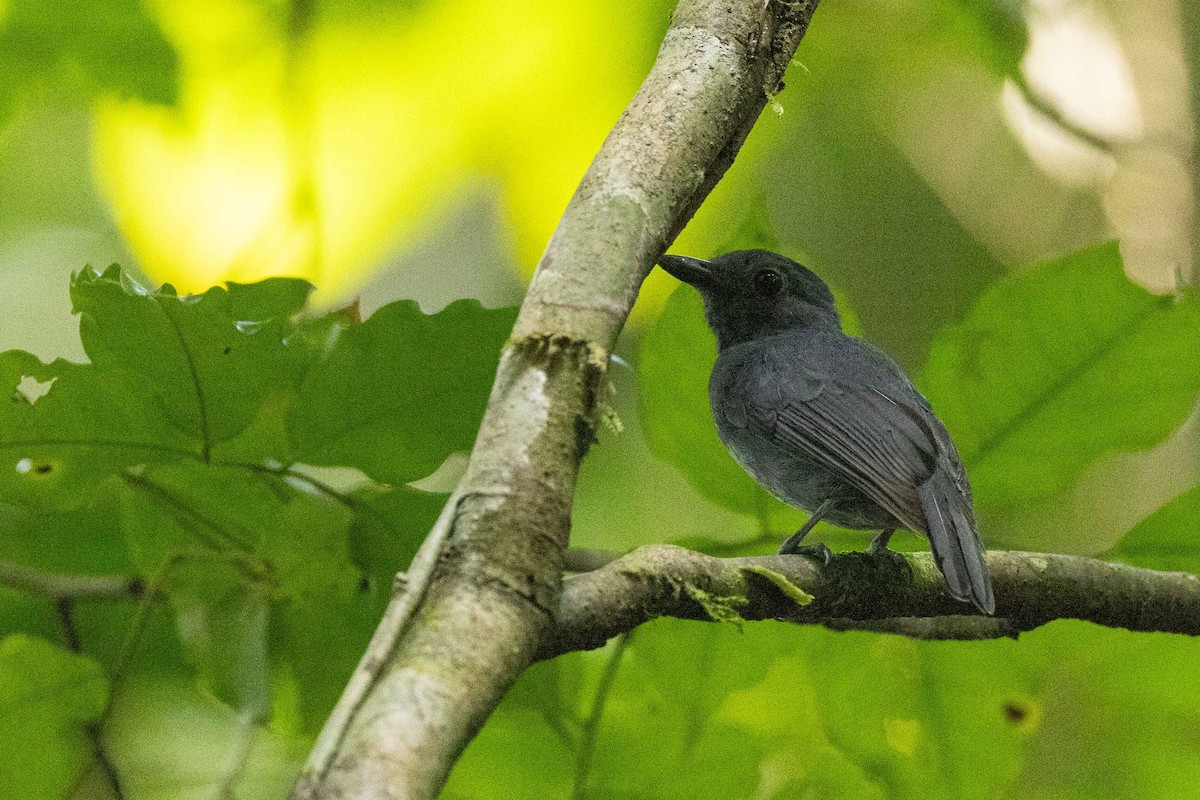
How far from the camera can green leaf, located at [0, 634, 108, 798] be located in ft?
4.93

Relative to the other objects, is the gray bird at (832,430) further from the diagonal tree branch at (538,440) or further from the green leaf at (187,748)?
→ the green leaf at (187,748)

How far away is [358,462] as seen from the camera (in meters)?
1.52

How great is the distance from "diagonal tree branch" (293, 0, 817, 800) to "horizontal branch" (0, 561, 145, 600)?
0.92 meters

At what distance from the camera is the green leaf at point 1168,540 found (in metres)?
1.79

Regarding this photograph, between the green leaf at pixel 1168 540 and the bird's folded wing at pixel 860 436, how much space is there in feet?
1.14

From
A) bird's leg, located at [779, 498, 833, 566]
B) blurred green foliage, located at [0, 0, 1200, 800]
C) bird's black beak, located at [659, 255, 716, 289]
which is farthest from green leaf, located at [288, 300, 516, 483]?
bird's black beak, located at [659, 255, 716, 289]

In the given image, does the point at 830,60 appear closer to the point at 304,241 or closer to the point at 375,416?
the point at 304,241

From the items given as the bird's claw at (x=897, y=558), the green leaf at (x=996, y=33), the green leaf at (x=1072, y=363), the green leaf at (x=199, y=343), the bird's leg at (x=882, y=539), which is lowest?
the bird's claw at (x=897, y=558)

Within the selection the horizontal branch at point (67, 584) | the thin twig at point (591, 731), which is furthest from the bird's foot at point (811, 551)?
the horizontal branch at point (67, 584)

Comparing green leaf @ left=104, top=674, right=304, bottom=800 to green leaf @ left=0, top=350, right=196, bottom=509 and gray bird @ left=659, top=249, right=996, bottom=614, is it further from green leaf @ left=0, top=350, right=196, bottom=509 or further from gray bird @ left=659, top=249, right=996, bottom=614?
gray bird @ left=659, top=249, right=996, bottom=614

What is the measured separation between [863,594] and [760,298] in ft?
4.01

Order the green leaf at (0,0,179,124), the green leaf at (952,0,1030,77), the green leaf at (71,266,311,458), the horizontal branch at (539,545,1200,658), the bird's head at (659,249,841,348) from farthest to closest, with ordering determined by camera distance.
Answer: the bird's head at (659,249,841,348)
the green leaf at (952,0,1030,77)
the green leaf at (0,0,179,124)
the green leaf at (71,266,311,458)
the horizontal branch at (539,545,1200,658)

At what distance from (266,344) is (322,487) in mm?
260

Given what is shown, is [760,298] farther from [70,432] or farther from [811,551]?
[70,432]
